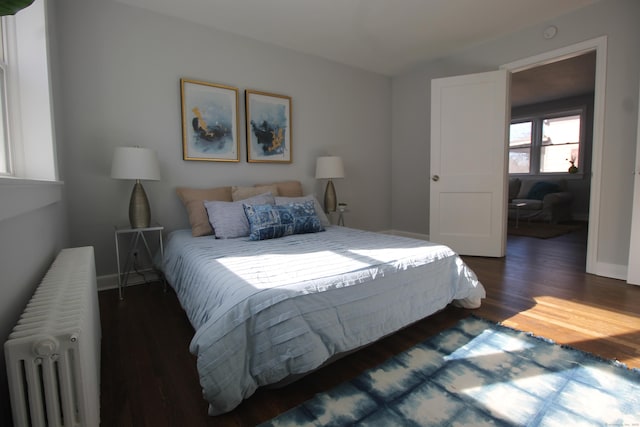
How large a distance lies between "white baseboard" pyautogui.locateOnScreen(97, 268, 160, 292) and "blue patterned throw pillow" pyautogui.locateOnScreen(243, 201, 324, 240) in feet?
3.85

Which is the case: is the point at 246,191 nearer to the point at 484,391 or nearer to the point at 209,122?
the point at 209,122

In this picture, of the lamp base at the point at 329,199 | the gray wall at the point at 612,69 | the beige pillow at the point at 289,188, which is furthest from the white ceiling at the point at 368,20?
the lamp base at the point at 329,199

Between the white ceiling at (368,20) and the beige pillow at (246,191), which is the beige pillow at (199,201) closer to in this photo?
the beige pillow at (246,191)

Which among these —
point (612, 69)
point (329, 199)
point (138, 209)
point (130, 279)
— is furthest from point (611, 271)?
point (130, 279)

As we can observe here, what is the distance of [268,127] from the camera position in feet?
11.8

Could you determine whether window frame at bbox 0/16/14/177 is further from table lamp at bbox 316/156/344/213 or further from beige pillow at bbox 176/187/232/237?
table lamp at bbox 316/156/344/213

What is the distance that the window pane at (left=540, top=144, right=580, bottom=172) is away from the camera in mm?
6824

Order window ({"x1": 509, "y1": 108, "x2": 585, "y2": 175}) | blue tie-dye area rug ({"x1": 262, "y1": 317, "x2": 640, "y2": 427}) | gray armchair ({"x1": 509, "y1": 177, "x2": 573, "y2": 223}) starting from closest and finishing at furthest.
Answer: blue tie-dye area rug ({"x1": 262, "y1": 317, "x2": 640, "y2": 427}), gray armchair ({"x1": 509, "y1": 177, "x2": 573, "y2": 223}), window ({"x1": 509, "y1": 108, "x2": 585, "y2": 175})

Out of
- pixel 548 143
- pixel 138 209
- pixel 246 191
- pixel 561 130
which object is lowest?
pixel 138 209

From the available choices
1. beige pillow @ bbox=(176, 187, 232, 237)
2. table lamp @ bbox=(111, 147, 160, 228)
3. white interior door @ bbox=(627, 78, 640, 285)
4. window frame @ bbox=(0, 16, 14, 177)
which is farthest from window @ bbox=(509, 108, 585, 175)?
window frame @ bbox=(0, 16, 14, 177)

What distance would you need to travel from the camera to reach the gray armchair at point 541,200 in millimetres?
6094

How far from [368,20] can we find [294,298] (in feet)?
9.64

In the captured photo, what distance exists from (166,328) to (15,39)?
1.90 meters

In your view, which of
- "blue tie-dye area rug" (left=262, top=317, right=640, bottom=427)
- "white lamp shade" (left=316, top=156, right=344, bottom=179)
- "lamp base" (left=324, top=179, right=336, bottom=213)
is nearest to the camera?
"blue tie-dye area rug" (left=262, top=317, right=640, bottom=427)
